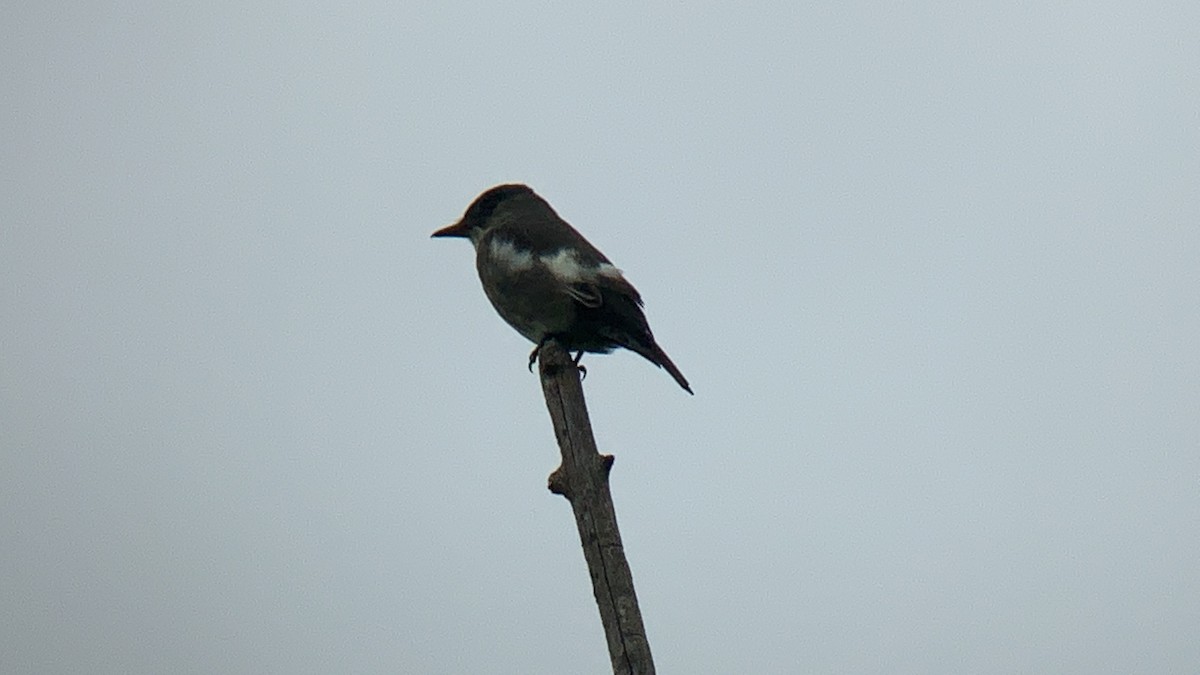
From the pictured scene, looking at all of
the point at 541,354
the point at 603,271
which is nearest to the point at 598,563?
the point at 541,354

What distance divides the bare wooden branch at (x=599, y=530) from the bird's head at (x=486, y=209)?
3.13 metres

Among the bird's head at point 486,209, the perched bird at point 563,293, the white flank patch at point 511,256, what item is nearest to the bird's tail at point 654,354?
the perched bird at point 563,293

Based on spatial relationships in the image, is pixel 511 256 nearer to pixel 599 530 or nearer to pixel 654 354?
pixel 654 354

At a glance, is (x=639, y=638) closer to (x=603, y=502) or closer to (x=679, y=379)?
(x=603, y=502)

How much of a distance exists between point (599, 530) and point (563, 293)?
7.92 feet

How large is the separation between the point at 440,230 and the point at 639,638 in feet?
14.4

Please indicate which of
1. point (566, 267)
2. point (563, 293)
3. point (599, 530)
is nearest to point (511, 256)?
point (566, 267)

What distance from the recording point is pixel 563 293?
24.0ft

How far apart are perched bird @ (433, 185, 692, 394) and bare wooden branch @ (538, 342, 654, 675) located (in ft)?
5.19

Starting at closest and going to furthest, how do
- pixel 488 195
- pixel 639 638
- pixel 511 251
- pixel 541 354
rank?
1. pixel 639 638
2. pixel 541 354
3. pixel 511 251
4. pixel 488 195

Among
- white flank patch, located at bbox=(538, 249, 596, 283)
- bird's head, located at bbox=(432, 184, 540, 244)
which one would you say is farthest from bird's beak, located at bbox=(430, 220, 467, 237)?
white flank patch, located at bbox=(538, 249, 596, 283)

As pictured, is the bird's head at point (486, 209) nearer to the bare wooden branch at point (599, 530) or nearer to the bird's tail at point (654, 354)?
the bird's tail at point (654, 354)

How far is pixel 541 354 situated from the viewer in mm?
6234

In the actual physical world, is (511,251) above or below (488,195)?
below
